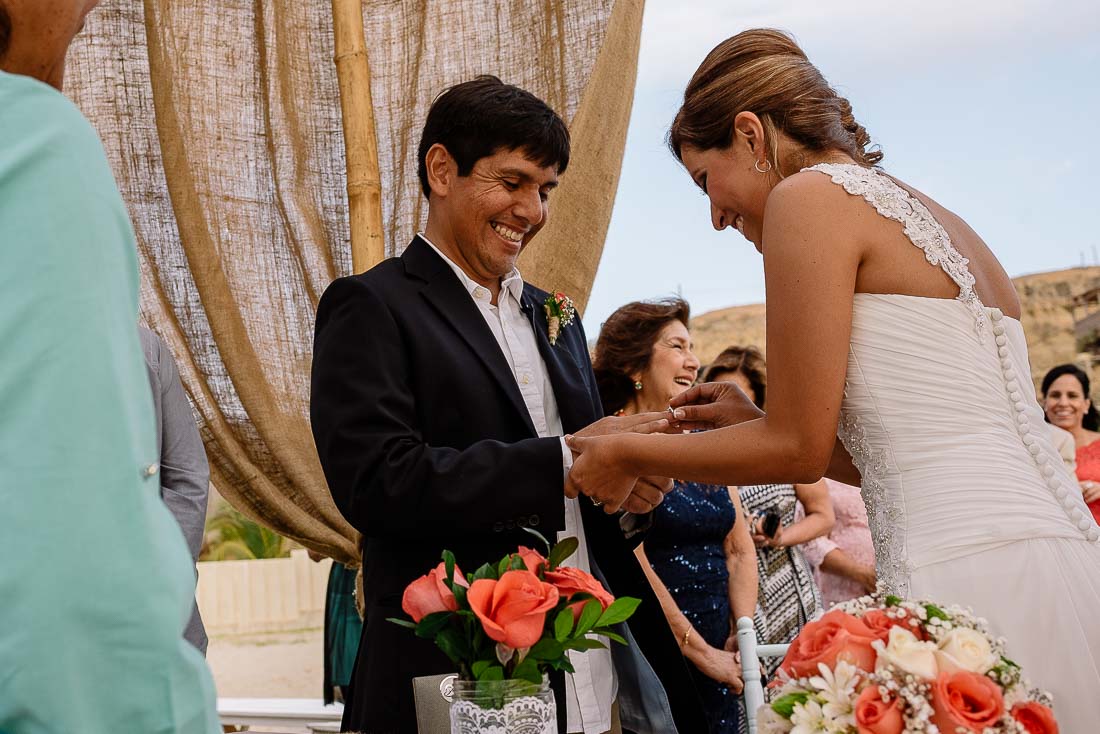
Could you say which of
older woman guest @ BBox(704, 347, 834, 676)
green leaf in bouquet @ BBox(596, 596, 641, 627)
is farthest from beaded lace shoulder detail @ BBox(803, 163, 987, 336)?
older woman guest @ BBox(704, 347, 834, 676)

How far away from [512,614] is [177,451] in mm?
1988

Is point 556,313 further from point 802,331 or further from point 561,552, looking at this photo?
point 561,552

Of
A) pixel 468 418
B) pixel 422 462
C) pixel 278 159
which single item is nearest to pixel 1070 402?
pixel 278 159

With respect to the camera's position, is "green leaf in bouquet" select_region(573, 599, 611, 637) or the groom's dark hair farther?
the groom's dark hair

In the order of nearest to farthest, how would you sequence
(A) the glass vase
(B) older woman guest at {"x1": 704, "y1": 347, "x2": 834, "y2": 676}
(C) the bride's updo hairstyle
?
(A) the glass vase, (C) the bride's updo hairstyle, (B) older woman guest at {"x1": 704, "y1": 347, "x2": 834, "y2": 676}

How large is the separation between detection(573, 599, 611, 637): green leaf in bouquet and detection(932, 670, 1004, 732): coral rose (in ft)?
1.51

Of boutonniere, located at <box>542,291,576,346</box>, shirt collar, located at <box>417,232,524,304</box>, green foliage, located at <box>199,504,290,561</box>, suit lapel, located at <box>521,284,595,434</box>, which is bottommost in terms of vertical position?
green foliage, located at <box>199,504,290,561</box>

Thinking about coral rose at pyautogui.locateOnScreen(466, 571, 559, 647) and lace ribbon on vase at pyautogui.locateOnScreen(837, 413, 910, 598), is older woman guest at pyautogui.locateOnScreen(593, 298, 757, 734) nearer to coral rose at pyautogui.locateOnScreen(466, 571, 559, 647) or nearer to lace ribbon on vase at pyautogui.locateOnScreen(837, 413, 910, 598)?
lace ribbon on vase at pyautogui.locateOnScreen(837, 413, 910, 598)

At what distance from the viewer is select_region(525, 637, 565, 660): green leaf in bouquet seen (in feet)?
4.78

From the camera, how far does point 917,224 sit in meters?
1.95

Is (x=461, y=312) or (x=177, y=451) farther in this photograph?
(x=177, y=451)

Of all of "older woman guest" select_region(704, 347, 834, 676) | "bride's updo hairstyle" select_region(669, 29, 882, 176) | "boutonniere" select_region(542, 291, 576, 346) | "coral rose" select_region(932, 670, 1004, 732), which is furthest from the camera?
"older woman guest" select_region(704, 347, 834, 676)

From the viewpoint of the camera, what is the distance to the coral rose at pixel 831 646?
122 cm

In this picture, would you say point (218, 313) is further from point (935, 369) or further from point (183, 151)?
point (935, 369)
